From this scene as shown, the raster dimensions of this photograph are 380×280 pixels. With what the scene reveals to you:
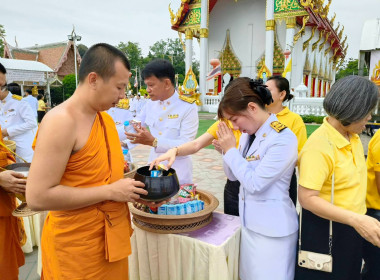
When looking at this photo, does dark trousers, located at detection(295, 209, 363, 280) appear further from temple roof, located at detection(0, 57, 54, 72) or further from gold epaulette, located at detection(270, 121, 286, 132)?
temple roof, located at detection(0, 57, 54, 72)

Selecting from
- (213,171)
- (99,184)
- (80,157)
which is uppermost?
(80,157)

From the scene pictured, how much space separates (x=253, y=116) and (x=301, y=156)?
0.33m

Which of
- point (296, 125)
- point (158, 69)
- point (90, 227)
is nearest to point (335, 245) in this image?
point (90, 227)

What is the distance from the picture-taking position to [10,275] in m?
1.89

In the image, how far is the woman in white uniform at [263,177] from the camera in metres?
1.44

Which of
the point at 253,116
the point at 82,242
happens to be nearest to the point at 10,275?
the point at 82,242

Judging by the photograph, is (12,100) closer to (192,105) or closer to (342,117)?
(192,105)

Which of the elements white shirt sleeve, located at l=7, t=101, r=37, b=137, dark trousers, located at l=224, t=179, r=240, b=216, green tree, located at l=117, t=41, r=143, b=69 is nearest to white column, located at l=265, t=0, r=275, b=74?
white shirt sleeve, located at l=7, t=101, r=37, b=137

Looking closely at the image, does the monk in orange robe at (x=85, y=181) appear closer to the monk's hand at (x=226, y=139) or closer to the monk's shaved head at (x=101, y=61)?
the monk's shaved head at (x=101, y=61)

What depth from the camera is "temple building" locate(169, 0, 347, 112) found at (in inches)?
577

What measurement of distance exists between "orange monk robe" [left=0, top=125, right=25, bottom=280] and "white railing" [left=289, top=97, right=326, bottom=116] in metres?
13.5

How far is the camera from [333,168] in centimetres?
135

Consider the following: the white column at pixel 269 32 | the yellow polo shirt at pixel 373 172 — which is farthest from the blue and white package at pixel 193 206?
the white column at pixel 269 32

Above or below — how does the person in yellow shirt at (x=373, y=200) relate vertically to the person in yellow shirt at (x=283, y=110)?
below
